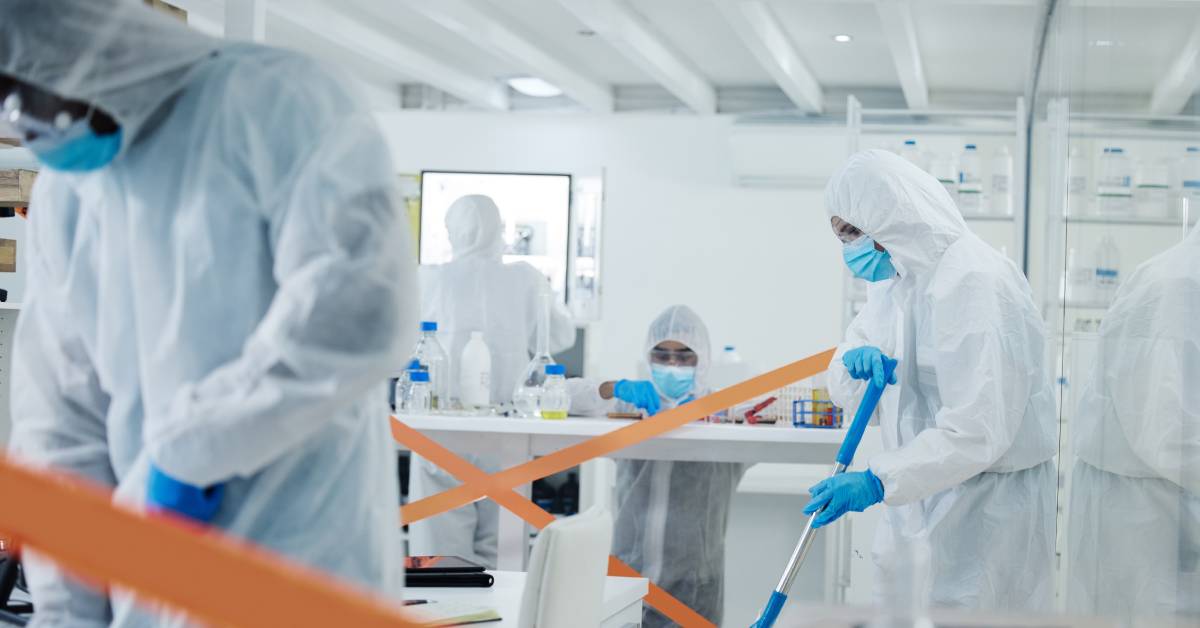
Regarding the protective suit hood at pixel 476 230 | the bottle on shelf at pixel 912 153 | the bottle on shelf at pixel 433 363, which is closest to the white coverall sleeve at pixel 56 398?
the bottle on shelf at pixel 433 363

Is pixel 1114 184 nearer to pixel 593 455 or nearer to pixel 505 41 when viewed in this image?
pixel 593 455

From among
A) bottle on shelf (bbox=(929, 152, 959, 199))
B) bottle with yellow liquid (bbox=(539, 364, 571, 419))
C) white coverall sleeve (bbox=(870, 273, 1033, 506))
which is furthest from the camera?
bottle on shelf (bbox=(929, 152, 959, 199))

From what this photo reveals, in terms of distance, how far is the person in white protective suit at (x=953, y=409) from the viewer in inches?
94.1

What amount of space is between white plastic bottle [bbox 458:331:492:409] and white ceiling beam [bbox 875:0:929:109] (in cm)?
214

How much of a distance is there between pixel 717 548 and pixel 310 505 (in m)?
2.36

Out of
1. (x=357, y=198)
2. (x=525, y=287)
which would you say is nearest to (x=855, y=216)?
(x=357, y=198)

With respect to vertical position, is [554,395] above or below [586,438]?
above

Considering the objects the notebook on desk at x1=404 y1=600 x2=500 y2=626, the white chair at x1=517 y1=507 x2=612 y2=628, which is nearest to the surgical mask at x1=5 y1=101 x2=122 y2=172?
A: the white chair at x1=517 y1=507 x2=612 y2=628

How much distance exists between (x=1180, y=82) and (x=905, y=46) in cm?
338

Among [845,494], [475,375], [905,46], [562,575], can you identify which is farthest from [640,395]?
[905,46]

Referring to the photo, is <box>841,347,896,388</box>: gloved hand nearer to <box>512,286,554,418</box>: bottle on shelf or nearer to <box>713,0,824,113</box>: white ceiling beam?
<box>512,286,554,418</box>: bottle on shelf

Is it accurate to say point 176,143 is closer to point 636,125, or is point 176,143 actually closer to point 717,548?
point 717,548

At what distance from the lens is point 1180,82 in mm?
2086

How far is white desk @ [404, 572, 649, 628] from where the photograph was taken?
2.15m
